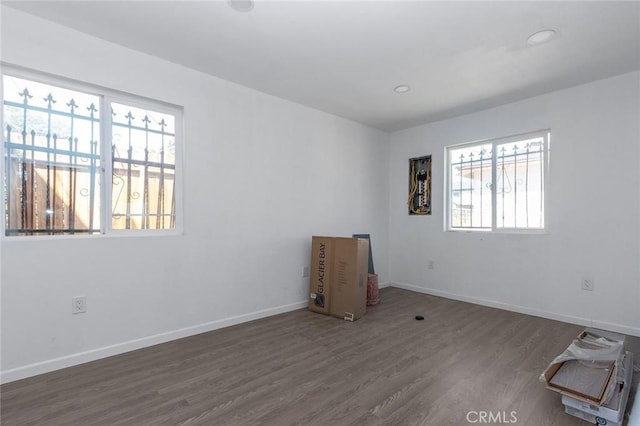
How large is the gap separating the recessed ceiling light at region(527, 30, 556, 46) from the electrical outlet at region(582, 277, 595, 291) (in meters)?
2.41

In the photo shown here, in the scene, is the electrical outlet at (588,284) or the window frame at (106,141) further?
the electrical outlet at (588,284)

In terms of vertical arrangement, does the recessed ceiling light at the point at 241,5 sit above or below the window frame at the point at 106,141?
above

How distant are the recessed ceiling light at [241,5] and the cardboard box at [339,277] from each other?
2322 millimetres

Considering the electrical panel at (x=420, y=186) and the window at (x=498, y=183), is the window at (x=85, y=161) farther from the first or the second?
the window at (x=498, y=183)

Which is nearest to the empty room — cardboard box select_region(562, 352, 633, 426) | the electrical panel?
cardboard box select_region(562, 352, 633, 426)

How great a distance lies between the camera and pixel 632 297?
116 inches

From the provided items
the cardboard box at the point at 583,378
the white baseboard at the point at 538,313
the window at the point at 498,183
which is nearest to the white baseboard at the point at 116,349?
the white baseboard at the point at 538,313

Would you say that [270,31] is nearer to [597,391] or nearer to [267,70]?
[267,70]

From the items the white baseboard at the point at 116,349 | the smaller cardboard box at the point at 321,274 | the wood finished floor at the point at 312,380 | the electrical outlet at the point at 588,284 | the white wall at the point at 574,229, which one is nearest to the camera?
the wood finished floor at the point at 312,380

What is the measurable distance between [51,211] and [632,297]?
16.9 ft

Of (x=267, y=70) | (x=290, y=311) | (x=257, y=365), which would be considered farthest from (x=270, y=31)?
(x=290, y=311)

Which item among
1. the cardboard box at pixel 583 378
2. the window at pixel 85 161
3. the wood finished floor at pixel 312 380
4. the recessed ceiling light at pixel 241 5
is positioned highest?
the recessed ceiling light at pixel 241 5

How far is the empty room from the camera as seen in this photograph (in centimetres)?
201

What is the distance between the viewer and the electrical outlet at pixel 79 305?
91.9 inches
